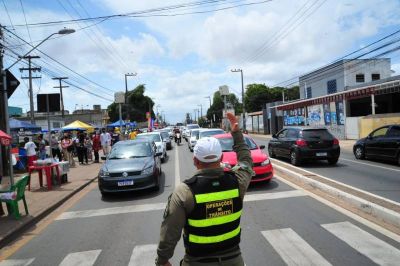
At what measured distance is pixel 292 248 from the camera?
5.68 metres

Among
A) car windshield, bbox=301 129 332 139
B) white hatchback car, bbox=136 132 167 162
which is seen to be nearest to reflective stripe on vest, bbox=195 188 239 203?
car windshield, bbox=301 129 332 139

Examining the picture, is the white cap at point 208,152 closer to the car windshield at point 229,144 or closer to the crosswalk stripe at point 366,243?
the crosswalk stripe at point 366,243

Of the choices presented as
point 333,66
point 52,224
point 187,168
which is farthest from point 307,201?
point 333,66

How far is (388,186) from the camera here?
1045cm

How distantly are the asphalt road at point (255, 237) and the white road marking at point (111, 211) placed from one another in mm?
16

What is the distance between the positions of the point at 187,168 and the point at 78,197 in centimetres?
598

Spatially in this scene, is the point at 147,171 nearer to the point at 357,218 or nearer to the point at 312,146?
the point at 357,218

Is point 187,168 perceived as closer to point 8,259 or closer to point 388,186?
point 388,186

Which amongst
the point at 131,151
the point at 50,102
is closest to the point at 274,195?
the point at 131,151

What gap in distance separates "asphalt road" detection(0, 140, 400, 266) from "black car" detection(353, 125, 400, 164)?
23.5ft

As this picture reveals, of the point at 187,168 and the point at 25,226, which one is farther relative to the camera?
the point at 187,168

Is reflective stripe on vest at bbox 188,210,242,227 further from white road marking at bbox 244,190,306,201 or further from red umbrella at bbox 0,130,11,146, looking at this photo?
red umbrella at bbox 0,130,11,146

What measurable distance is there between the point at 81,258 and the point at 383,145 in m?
13.4

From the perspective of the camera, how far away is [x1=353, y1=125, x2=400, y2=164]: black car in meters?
15.0
